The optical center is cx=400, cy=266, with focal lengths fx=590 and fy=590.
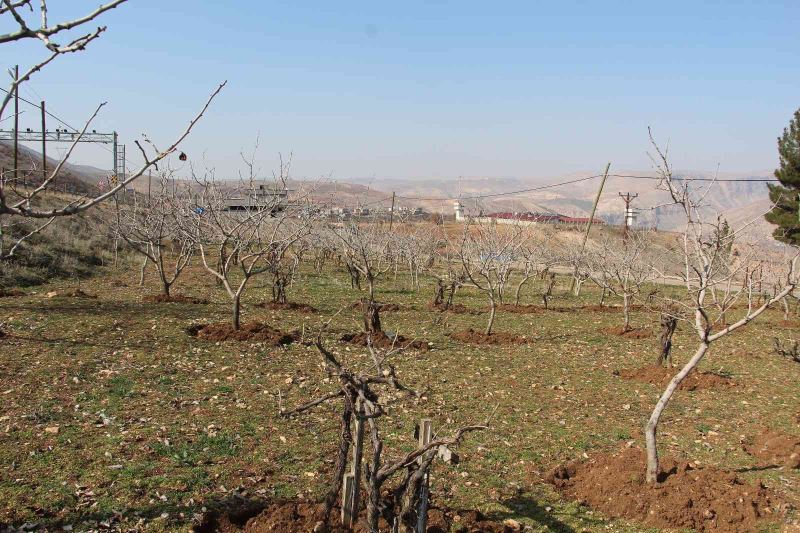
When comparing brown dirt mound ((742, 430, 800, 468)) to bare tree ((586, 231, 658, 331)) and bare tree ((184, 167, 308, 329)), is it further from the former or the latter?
bare tree ((184, 167, 308, 329))

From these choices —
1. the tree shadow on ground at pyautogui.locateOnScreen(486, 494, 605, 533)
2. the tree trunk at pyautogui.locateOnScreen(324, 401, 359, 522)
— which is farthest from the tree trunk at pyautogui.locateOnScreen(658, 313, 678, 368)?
the tree trunk at pyautogui.locateOnScreen(324, 401, 359, 522)

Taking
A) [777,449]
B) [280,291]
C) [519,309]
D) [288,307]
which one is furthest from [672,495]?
[519,309]

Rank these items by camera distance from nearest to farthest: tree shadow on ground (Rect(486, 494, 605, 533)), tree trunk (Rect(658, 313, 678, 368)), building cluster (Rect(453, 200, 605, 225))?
tree shadow on ground (Rect(486, 494, 605, 533)), tree trunk (Rect(658, 313, 678, 368)), building cluster (Rect(453, 200, 605, 225))

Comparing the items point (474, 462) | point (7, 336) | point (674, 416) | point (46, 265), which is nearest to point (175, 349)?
point (7, 336)

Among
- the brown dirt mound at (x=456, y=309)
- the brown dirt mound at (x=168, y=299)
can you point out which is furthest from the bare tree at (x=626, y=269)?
the brown dirt mound at (x=168, y=299)

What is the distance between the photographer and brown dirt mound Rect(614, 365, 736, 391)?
968 centimetres

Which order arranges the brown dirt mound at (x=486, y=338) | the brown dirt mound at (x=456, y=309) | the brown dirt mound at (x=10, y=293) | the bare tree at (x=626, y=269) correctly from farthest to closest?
1. the brown dirt mound at (x=456, y=309)
2. the bare tree at (x=626, y=269)
3. the brown dirt mound at (x=10, y=293)
4. the brown dirt mound at (x=486, y=338)

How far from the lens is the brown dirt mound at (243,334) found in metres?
10.6

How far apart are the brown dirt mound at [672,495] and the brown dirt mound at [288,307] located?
1001 centimetres

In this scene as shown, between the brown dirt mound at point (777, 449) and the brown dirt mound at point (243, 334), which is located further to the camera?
the brown dirt mound at point (243, 334)

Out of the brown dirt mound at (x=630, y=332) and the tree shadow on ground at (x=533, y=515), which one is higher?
the tree shadow on ground at (x=533, y=515)

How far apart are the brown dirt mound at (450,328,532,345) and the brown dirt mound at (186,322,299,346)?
3489mm

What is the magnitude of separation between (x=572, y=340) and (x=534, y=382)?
159 inches

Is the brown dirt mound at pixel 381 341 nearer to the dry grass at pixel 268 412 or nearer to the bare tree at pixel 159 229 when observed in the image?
the dry grass at pixel 268 412
